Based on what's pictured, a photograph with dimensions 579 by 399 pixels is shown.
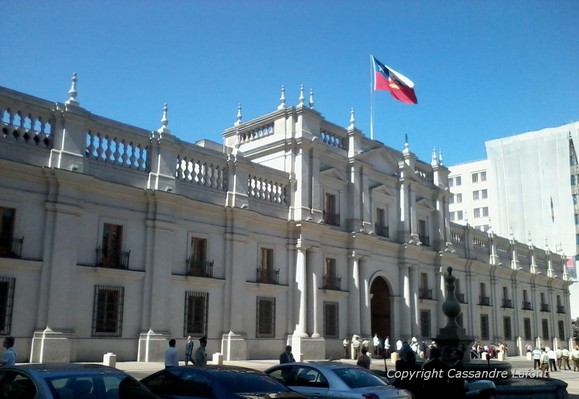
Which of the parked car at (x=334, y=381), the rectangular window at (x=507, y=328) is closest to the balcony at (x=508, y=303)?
the rectangular window at (x=507, y=328)

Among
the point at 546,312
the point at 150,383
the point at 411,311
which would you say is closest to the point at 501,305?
the point at 546,312

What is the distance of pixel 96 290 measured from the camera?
2180 cm

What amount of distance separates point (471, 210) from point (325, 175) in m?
54.6

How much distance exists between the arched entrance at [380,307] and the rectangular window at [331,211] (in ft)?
18.7

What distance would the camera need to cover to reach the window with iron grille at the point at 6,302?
19188 mm

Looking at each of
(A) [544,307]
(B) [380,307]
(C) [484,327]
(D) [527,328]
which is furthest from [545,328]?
(B) [380,307]

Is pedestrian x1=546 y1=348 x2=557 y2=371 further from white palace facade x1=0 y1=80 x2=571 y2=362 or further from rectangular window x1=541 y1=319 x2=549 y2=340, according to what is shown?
rectangular window x1=541 y1=319 x2=549 y2=340

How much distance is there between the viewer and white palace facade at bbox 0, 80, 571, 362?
20.3 m

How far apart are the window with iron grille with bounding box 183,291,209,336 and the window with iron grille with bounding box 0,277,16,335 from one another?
7.17m

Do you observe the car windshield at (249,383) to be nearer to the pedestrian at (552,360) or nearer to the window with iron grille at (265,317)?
the window with iron grille at (265,317)

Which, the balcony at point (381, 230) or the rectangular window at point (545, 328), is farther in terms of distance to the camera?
the rectangular window at point (545, 328)

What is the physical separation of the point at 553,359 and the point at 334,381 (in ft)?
79.8

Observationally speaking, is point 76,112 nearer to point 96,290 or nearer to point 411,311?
point 96,290

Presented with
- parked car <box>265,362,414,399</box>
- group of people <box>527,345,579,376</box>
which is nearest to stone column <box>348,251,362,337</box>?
group of people <box>527,345,579,376</box>
